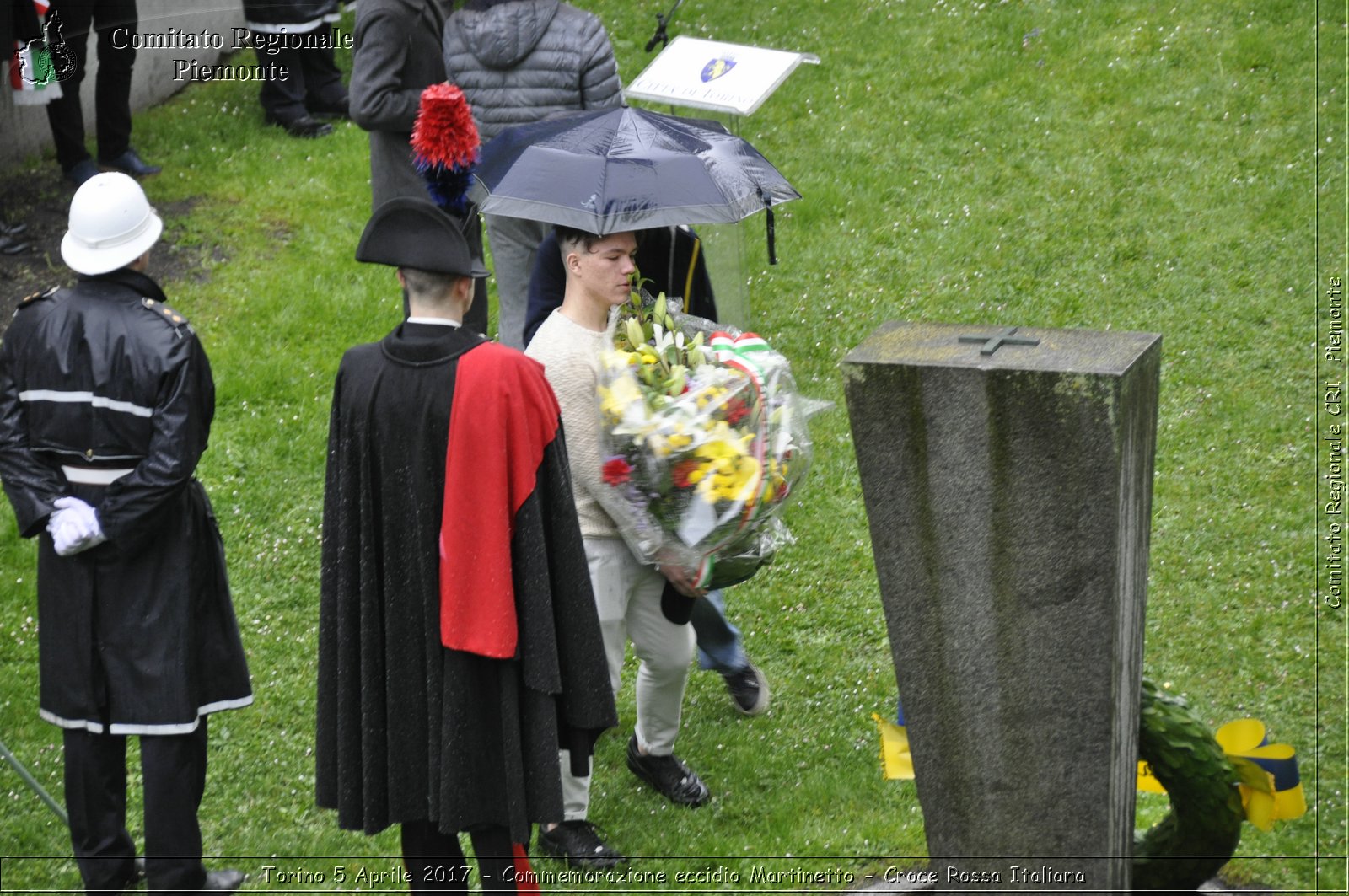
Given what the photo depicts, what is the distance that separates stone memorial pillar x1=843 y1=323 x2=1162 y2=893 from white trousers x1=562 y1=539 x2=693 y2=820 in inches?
38.9

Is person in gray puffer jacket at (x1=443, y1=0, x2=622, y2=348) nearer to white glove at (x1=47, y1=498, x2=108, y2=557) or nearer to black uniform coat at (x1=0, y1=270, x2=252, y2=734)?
black uniform coat at (x1=0, y1=270, x2=252, y2=734)

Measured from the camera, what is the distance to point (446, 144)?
4.91 metres

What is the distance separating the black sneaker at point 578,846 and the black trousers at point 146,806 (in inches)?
44.0

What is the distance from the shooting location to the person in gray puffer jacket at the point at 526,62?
633 centimetres

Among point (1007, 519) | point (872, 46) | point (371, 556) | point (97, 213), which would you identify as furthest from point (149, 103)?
point (1007, 519)

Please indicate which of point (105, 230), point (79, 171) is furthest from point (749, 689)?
point (79, 171)

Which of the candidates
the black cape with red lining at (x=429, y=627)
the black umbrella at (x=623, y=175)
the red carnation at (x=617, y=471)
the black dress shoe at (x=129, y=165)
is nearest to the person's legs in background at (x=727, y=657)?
the red carnation at (x=617, y=471)

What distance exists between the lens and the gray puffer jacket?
6324mm

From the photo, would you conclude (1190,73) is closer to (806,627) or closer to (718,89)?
(718,89)

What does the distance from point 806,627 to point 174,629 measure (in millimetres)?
2605

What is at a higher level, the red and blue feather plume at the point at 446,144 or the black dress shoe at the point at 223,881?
the red and blue feather plume at the point at 446,144

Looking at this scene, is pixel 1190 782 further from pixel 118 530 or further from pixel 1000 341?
pixel 118 530

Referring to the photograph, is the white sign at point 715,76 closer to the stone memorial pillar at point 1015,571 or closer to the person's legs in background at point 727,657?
the person's legs in background at point 727,657

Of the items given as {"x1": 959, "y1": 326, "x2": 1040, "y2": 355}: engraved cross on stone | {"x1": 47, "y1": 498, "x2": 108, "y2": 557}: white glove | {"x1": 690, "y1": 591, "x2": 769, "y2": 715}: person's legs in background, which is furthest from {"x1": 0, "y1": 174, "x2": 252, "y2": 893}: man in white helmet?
{"x1": 959, "y1": 326, "x2": 1040, "y2": 355}: engraved cross on stone
